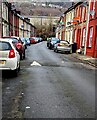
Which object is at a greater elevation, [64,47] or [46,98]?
[64,47]

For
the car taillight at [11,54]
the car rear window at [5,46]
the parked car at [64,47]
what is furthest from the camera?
the parked car at [64,47]

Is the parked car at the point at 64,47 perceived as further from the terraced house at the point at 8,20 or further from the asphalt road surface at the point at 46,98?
the asphalt road surface at the point at 46,98

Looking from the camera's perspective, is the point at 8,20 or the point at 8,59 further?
the point at 8,20

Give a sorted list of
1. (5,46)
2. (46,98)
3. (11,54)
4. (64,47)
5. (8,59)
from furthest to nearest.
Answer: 1. (64,47)
2. (5,46)
3. (11,54)
4. (8,59)
5. (46,98)

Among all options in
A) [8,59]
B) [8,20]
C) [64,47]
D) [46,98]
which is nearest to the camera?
[46,98]

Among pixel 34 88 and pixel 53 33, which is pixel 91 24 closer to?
pixel 34 88

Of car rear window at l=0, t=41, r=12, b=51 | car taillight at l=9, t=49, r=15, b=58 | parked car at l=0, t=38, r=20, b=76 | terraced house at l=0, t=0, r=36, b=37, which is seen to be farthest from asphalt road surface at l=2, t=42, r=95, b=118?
terraced house at l=0, t=0, r=36, b=37

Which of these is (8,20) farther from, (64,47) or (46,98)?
(46,98)

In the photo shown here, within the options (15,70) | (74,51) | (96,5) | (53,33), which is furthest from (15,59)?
(53,33)

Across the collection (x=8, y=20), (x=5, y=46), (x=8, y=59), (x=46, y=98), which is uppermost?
(x=8, y=20)

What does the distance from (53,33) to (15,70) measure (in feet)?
265

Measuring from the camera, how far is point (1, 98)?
22.4 ft

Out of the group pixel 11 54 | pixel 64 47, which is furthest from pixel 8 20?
pixel 11 54

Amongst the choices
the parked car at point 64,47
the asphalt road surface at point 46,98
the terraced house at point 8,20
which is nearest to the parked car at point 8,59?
→ the asphalt road surface at point 46,98
